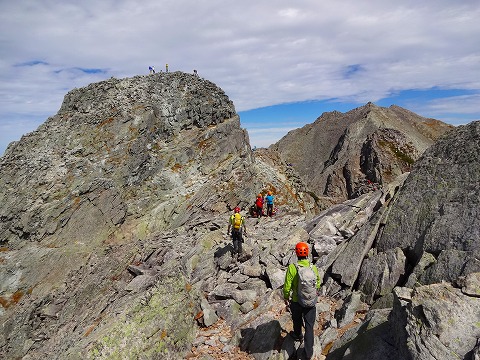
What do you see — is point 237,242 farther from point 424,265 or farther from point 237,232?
point 424,265

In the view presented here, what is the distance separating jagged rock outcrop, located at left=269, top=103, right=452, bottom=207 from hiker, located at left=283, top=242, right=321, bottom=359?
6096 cm

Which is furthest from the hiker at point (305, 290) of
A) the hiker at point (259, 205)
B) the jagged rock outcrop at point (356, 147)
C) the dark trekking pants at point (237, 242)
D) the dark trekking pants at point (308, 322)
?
the jagged rock outcrop at point (356, 147)

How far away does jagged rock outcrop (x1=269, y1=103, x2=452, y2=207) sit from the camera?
280 ft

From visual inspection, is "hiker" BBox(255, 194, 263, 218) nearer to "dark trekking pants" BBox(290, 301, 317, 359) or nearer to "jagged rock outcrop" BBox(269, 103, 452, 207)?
"dark trekking pants" BBox(290, 301, 317, 359)

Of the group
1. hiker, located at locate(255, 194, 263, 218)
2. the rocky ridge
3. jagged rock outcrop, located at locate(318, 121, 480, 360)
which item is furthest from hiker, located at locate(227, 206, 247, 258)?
hiker, located at locate(255, 194, 263, 218)

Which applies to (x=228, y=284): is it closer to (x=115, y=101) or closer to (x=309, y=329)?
(x=309, y=329)

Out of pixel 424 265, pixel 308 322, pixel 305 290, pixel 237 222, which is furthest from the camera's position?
pixel 237 222

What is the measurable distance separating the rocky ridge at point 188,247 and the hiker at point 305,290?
3.44ft

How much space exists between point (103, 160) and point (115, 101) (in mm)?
10453

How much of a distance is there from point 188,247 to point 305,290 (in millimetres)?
17259

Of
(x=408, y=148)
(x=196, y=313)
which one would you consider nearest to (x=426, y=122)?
(x=408, y=148)

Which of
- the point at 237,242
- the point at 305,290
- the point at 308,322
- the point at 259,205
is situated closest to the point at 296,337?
the point at 308,322

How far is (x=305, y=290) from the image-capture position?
387 inches

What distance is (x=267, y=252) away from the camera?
19.6 meters
